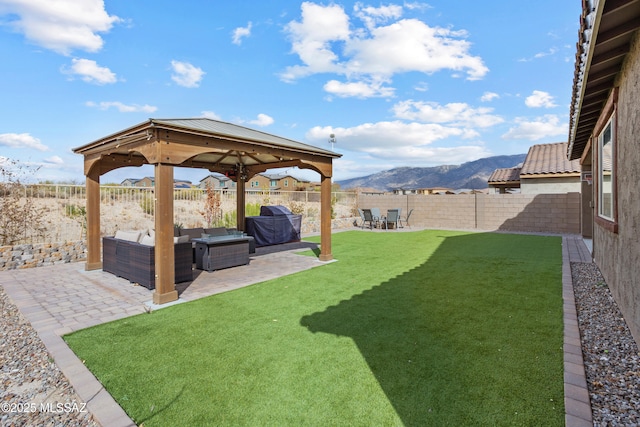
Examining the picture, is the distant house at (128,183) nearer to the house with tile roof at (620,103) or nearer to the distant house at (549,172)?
the house with tile roof at (620,103)

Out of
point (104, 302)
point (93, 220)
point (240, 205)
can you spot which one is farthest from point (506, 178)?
point (104, 302)

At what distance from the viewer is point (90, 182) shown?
700 cm

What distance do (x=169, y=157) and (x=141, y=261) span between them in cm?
196

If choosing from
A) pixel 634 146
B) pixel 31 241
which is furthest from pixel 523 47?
pixel 31 241

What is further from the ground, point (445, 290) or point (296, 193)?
point (296, 193)

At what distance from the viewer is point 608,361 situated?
288 cm

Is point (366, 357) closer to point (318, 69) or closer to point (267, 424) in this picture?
point (267, 424)

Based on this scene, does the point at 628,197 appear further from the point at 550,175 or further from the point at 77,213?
the point at 550,175

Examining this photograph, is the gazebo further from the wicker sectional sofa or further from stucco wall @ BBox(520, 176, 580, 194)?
stucco wall @ BBox(520, 176, 580, 194)

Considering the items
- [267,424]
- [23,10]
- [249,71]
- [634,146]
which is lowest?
[267,424]

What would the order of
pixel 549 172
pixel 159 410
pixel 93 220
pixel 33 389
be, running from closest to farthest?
1. pixel 159 410
2. pixel 33 389
3. pixel 93 220
4. pixel 549 172

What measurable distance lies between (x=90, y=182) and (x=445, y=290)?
7.52 metres

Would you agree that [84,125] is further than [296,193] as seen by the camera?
No

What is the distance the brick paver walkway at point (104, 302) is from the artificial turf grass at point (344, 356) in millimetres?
101
